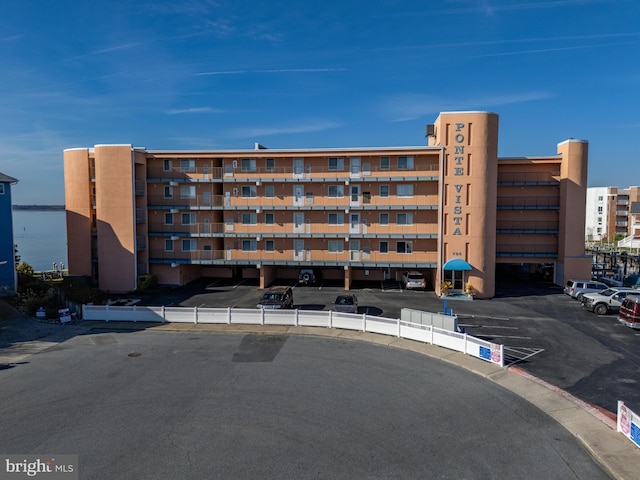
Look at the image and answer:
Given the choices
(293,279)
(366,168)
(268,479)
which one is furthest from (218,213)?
(268,479)

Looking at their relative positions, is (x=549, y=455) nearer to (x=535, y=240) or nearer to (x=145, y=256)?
(x=535, y=240)

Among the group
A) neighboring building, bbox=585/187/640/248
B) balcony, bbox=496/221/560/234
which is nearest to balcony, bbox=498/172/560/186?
balcony, bbox=496/221/560/234

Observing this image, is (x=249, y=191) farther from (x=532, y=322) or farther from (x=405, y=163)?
(x=532, y=322)

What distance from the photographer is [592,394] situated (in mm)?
15406

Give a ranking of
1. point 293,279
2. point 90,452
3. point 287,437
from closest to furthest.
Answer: point 90,452 → point 287,437 → point 293,279

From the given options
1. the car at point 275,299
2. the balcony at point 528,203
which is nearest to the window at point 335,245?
the car at point 275,299

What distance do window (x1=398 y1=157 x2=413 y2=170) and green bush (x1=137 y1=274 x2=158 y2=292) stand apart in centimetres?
2329

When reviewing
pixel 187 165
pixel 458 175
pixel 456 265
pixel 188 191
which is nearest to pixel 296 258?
pixel 188 191

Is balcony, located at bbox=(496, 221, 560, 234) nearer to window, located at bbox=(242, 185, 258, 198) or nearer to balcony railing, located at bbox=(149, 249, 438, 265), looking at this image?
balcony railing, located at bbox=(149, 249, 438, 265)

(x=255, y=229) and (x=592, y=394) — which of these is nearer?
(x=592, y=394)

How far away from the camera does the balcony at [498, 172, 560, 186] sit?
39.5 meters

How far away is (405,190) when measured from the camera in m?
37.6

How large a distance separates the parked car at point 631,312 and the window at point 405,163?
1845 cm

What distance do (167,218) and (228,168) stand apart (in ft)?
24.4
